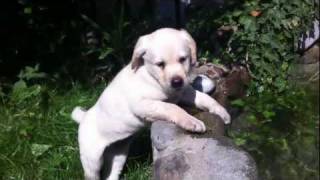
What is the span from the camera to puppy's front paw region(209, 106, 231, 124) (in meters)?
3.97

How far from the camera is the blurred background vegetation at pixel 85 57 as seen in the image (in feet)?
15.7

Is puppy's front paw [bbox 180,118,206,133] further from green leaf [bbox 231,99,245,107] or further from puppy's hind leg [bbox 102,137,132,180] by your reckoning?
puppy's hind leg [bbox 102,137,132,180]

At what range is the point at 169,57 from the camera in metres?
3.84

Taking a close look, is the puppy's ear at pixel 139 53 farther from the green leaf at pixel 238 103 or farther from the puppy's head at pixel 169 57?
the green leaf at pixel 238 103

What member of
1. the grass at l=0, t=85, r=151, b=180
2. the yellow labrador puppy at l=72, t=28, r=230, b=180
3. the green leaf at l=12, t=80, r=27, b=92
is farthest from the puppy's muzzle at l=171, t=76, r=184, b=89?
the green leaf at l=12, t=80, r=27, b=92

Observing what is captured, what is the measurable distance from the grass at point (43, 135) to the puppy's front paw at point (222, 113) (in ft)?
2.58

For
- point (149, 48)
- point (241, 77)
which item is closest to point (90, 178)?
point (149, 48)

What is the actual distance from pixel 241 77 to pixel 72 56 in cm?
181

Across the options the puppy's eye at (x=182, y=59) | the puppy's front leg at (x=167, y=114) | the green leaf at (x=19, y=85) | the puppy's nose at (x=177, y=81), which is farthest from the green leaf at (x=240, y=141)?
the green leaf at (x=19, y=85)

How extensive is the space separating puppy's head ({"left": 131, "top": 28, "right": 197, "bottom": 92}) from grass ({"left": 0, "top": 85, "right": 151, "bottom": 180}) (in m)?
0.93

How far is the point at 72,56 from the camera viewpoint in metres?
6.29

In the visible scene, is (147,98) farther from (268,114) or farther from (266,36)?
(266,36)

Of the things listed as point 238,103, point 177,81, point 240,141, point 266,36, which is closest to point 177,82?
point 177,81

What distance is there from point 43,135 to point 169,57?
5.18 ft
